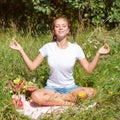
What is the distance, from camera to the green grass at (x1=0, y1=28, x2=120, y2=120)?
182 inches

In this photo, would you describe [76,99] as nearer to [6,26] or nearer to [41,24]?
[41,24]

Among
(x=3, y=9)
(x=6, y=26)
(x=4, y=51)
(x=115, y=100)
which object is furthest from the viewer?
(x=3, y=9)

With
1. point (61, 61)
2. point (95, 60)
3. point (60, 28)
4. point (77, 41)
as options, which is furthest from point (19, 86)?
point (77, 41)

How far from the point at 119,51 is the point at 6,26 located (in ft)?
10.4

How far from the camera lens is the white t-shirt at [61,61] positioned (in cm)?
520

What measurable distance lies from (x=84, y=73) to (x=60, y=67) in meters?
0.69

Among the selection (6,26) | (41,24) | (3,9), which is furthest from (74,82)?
(3,9)

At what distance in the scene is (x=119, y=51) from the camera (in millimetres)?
6590

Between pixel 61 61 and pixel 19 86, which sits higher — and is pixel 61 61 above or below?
above

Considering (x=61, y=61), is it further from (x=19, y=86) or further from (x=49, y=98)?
(x=19, y=86)

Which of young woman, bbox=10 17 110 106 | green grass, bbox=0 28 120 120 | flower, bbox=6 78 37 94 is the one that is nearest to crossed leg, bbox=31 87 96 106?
young woman, bbox=10 17 110 106

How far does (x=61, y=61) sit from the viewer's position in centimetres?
519

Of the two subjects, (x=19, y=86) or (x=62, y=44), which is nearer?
(x=62, y=44)

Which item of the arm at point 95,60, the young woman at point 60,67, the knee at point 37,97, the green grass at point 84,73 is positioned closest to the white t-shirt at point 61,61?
the young woman at point 60,67
